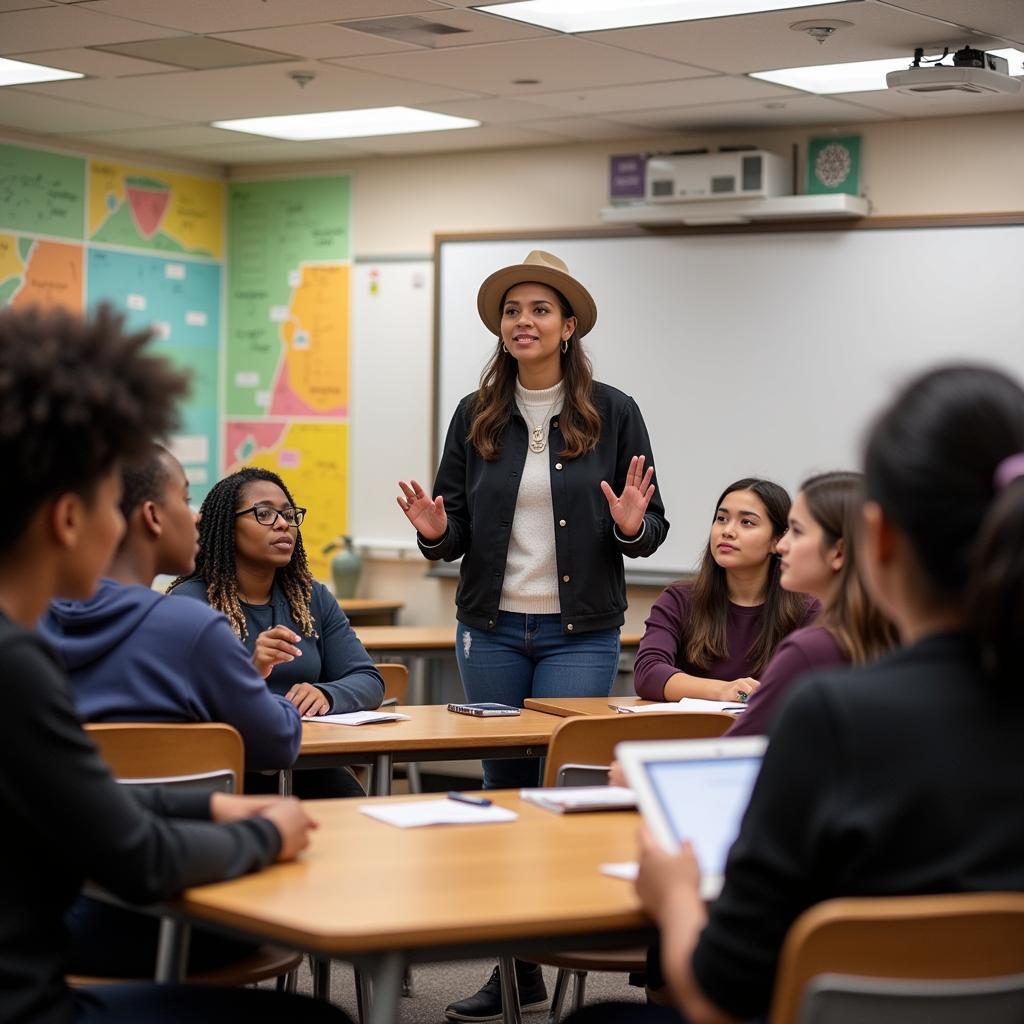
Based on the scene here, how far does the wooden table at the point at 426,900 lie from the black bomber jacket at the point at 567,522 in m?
1.88

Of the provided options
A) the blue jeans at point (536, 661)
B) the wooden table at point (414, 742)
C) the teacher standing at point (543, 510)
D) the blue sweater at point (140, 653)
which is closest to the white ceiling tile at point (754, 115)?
the teacher standing at point (543, 510)

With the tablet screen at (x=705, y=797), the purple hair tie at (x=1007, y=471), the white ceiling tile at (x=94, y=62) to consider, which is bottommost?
the tablet screen at (x=705, y=797)

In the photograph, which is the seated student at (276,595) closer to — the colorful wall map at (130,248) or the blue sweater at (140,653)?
the blue sweater at (140,653)

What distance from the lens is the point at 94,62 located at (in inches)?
214

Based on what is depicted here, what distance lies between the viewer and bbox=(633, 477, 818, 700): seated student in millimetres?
3988

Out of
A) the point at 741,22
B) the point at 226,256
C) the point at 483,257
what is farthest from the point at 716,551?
the point at 226,256

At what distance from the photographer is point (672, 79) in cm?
549

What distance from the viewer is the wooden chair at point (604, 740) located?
2.82 meters

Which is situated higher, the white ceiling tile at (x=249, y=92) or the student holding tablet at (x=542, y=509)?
the white ceiling tile at (x=249, y=92)

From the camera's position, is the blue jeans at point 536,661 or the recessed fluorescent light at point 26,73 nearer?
the blue jeans at point 536,661

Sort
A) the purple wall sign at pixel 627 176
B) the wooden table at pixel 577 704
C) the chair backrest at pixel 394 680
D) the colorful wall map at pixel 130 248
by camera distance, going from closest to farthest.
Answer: the wooden table at pixel 577 704 → the chair backrest at pixel 394 680 → the purple wall sign at pixel 627 176 → the colorful wall map at pixel 130 248

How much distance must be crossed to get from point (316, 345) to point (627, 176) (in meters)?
1.81

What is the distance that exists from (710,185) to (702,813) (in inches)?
182

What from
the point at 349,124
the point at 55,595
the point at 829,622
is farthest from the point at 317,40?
the point at 55,595
